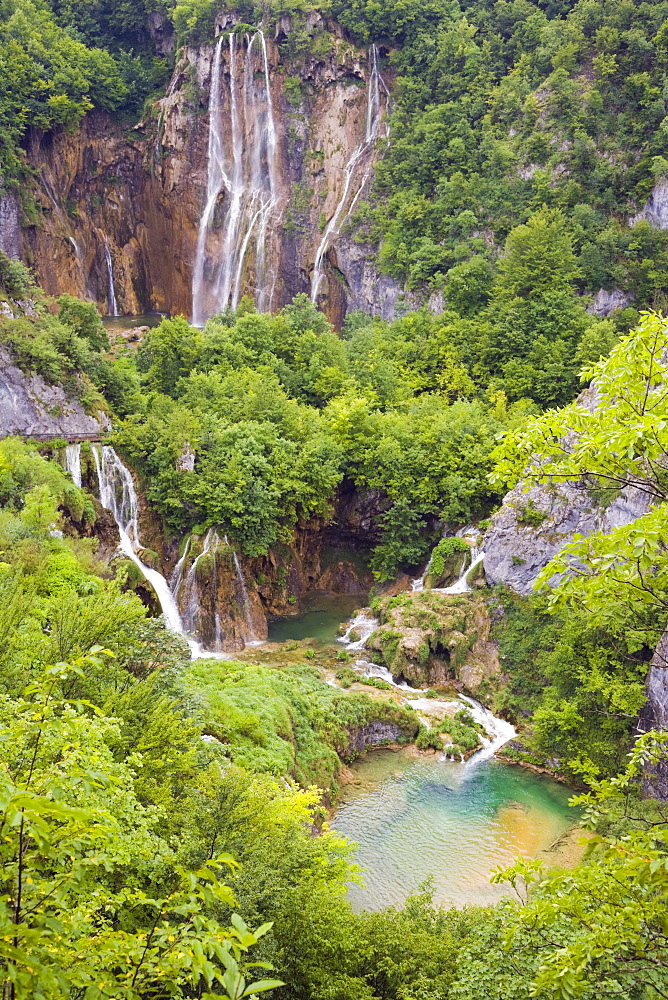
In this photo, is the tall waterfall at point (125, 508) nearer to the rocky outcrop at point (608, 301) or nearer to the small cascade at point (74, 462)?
the small cascade at point (74, 462)

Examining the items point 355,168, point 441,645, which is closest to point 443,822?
point 441,645

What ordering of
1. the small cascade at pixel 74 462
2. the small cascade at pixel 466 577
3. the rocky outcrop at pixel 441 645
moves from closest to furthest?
the rocky outcrop at pixel 441 645
the small cascade at pixel 74 462
the small cascade at pixel 466 577

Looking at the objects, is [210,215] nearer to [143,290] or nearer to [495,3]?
[143,290]

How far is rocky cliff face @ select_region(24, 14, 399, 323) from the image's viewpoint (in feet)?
129

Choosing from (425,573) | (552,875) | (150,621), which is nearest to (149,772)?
(150,621)

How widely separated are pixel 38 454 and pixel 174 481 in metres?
4.18

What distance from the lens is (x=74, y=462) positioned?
21281 mm

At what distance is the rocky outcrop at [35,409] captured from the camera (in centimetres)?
2106

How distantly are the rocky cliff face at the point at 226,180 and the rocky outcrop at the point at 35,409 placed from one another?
1969 centimetres

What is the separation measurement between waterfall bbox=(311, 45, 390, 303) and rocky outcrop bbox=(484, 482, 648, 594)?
21728mm

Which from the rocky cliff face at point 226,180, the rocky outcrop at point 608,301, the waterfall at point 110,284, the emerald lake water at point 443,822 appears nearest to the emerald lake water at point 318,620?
the emerald lake water at point 443,822

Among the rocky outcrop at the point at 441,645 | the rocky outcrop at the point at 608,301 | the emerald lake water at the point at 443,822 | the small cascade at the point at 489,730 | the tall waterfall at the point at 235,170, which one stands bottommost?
the emerald lake water at the point at 443,822

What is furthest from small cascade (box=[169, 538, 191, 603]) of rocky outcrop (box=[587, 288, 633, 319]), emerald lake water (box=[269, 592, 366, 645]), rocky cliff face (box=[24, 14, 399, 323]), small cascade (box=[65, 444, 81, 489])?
rocky cliff face (box=[24, 14, 399, 323])

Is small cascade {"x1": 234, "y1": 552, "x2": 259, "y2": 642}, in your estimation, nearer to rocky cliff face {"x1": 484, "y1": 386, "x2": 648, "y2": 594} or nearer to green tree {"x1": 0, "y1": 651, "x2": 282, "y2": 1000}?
rocky cliff face {"x1": 484, "y1": 386, "x2": 648, "y2": 594}
